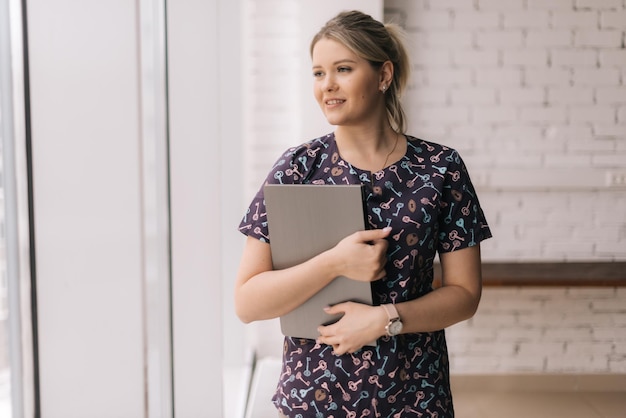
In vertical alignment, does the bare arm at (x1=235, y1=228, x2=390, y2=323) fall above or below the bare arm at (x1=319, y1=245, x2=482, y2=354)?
above

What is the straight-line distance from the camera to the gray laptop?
1.00m

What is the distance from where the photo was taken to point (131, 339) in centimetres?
106

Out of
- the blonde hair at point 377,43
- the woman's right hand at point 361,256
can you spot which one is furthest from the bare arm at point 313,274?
the blonde hair at point 377,43

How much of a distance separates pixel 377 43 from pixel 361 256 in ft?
1.34

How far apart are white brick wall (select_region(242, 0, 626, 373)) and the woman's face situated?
245 centimetres

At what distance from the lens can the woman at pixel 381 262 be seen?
1051 mm

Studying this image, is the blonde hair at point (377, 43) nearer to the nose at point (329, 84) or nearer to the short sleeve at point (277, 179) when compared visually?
the nose at point (329, 84)

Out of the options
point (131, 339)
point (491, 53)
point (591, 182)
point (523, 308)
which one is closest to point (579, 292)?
point (523, 308)

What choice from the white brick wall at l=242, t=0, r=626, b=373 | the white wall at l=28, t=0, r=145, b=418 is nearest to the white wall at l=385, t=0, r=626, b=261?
Answer: the white brick wall at l=242, t=0, r=626, b=373

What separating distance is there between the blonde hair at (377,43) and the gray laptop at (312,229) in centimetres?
28

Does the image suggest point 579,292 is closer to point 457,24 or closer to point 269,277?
point 457,24

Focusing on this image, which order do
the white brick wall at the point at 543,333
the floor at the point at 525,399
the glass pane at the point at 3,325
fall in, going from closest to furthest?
the glass pane at the point at 3,325, the floor at the point at 525,399, the white brick wall at the point at 543,333

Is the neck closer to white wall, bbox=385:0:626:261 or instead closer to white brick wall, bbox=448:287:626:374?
white wall, bbox=385:0:626:261

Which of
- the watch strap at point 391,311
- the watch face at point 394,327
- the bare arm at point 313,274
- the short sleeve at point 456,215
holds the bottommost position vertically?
the watch face at point 394,327
